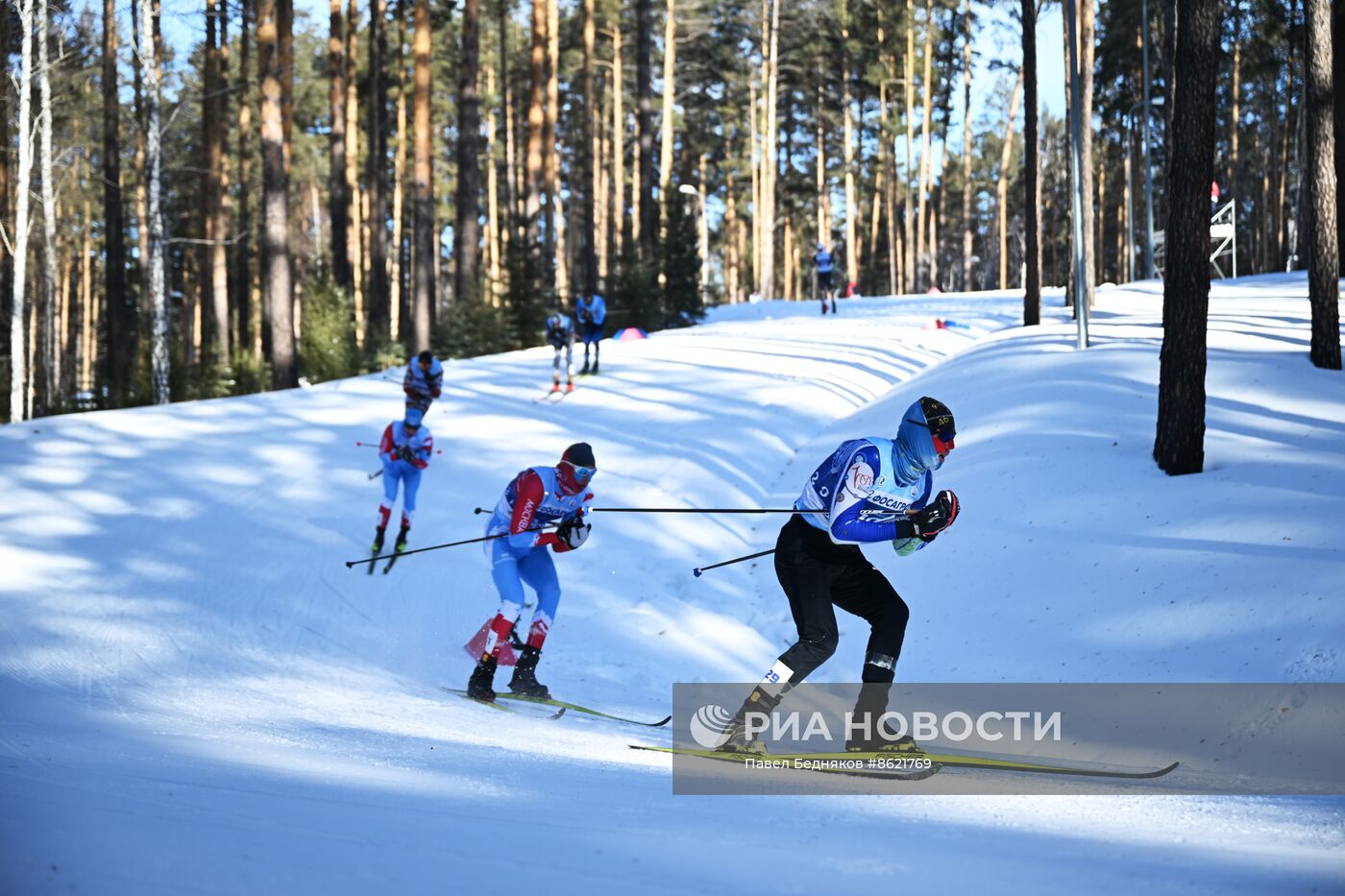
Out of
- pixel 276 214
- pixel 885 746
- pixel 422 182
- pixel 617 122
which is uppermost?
pixel 617 122

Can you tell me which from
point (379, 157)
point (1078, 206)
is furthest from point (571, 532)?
point (379, 157)

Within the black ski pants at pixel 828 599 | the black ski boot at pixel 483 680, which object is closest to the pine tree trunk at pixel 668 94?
the black ski boot at pixel 483 680

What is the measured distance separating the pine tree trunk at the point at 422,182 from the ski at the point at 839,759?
2183cm

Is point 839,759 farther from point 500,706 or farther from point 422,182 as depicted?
point 422,182

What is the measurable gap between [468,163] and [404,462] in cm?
1644

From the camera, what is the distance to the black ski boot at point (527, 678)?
8.28m

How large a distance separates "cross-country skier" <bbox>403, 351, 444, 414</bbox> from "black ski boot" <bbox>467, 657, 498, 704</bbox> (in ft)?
18.5

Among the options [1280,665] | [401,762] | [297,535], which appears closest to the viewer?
[401,762]

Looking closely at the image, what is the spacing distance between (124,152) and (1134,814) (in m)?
50.9

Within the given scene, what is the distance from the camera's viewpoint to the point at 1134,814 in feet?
15.8

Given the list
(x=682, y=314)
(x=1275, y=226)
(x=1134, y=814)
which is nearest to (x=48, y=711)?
(x=1134, y=814)

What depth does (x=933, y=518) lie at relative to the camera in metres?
5.93

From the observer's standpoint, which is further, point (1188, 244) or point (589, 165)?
point (589, 165)

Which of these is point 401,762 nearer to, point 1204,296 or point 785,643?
point 785,643
